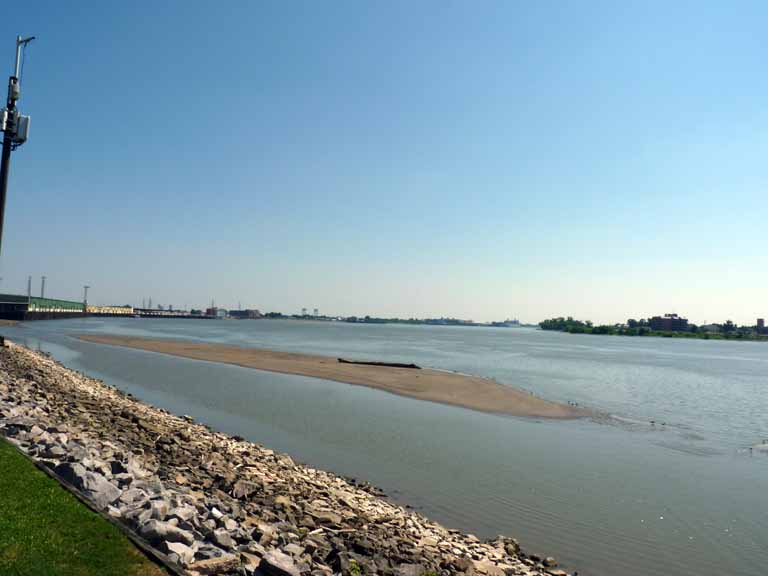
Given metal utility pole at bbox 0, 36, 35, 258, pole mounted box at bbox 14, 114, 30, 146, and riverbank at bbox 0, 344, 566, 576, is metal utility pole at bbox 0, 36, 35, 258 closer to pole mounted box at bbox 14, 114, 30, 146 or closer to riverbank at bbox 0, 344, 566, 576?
pole mounted box at bbox 14, 114, 30, 146

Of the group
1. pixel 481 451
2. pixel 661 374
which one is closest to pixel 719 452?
pixel 481 451

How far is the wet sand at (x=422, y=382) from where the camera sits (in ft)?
94.6

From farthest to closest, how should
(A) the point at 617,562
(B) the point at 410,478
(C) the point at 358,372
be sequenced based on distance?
1. (C) the point at 358,372
2. (B) the point at 410,478
3. (A) the point at 617,562

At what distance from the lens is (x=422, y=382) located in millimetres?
38250

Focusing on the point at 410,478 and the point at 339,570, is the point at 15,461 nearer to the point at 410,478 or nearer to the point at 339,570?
the point at 339,570

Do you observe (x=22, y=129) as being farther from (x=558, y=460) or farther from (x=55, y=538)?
(x=558, y=460)

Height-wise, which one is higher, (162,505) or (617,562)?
(162,505)

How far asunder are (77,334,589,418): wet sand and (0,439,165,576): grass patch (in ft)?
74.8

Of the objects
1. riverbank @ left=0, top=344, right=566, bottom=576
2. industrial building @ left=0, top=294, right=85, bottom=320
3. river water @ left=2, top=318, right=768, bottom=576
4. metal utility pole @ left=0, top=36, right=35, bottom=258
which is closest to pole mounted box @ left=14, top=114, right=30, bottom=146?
metal utility pole @ left=0, top=36, right=35, bottom=258

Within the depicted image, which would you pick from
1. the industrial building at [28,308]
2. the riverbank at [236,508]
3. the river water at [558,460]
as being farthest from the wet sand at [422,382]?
the industrial building at [28,308]

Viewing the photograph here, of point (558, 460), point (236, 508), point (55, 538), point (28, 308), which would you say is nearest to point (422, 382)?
point (558, 460)

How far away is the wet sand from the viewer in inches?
1136

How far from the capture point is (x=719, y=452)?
2022 centimetres

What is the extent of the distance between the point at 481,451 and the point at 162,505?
42.9 ft
